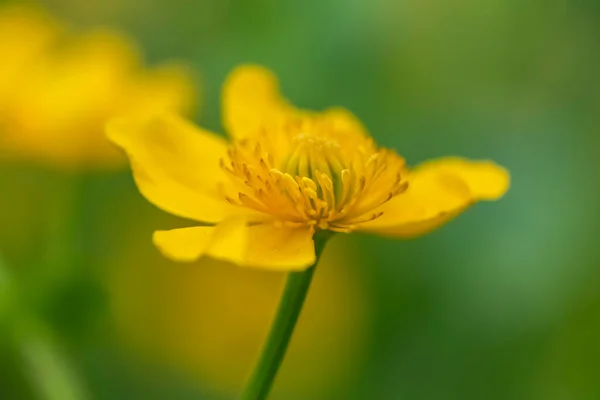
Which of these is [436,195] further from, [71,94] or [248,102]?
[71,94]

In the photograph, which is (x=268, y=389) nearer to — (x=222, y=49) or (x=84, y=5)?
(x=222, y=49)

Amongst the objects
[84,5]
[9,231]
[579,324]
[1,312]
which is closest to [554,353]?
[579,324]

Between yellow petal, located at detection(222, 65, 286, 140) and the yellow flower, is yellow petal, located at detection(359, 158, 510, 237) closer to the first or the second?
the yellow flower

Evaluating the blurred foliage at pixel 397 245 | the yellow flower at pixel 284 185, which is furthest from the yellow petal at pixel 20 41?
the yellow flower at pixel 284 185

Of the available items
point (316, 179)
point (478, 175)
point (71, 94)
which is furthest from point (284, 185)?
Answer: point (71, 94)

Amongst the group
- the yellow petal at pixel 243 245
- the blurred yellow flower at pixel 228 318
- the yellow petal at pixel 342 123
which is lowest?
the blurred yellow flower at pixel 228 318

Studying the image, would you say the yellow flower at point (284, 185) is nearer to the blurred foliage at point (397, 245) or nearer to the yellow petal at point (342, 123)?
the yellow petal at point (342, 123)

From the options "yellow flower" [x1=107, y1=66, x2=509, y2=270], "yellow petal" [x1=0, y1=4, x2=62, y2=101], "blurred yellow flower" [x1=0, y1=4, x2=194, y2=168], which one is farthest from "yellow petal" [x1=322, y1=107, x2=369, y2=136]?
"yellow petal" [x1=0, y1=4, x2=62, y2=101]
